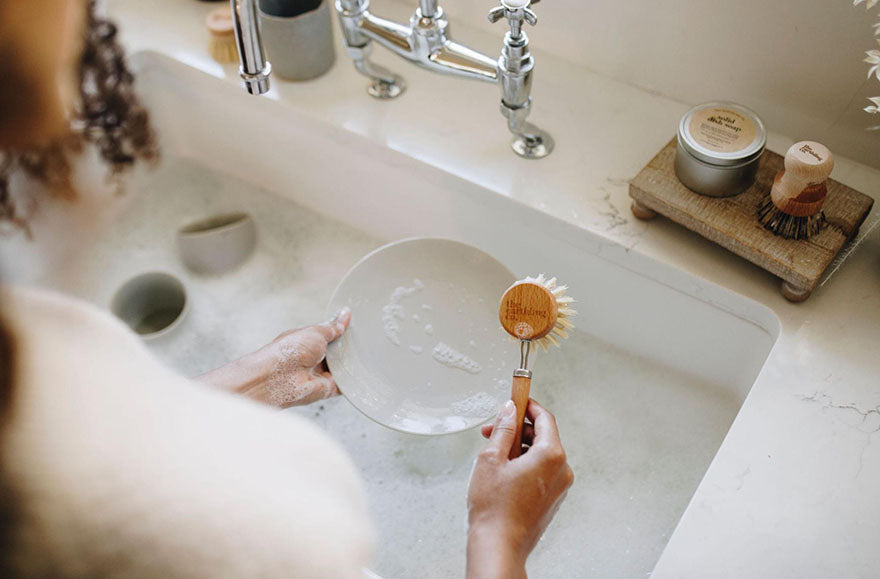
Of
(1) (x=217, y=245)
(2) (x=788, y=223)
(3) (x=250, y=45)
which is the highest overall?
(3) (x=250, y=45)

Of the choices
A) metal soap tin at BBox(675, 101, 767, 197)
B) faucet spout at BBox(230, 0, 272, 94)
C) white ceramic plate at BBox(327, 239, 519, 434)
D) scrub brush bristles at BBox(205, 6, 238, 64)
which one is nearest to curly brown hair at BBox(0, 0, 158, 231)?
faucet spout at BBox(230, 0, 272, 94)

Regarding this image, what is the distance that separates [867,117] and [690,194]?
0.77 ft

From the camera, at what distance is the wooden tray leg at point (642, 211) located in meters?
0.84

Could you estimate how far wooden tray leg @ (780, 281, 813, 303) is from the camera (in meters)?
0.76

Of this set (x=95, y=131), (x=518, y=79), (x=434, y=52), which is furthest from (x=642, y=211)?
(x=95, y=131)

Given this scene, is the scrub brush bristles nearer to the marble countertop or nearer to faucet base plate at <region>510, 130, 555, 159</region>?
the marble countertop

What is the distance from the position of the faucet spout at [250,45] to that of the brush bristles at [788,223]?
543 millimetres

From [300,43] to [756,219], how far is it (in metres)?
0.61

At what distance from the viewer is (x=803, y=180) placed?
72 cm

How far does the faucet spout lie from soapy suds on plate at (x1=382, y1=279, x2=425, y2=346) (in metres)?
0.28

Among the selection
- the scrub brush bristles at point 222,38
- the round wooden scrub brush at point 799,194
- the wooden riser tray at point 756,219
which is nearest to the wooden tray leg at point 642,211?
the wooden riser tray at point 756,219

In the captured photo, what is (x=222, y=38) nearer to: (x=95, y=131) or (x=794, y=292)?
(x=95, y=131)

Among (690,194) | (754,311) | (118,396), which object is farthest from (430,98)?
(118,396)

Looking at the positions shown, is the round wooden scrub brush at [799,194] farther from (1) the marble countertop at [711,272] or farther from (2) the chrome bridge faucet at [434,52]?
(2) the chrome bridge faucet at [434,52]
